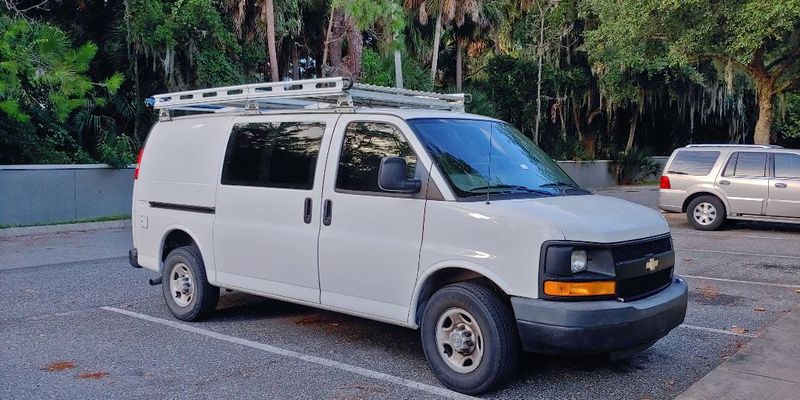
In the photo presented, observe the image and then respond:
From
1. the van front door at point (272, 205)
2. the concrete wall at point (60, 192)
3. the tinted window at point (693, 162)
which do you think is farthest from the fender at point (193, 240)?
the tinted window at point (693, 162)

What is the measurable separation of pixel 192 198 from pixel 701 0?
53.7 ft

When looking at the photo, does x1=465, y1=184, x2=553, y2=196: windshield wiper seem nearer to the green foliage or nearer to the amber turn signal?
the amber turn signal

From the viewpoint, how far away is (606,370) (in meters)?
5.69

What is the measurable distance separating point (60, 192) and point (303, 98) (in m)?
12.4

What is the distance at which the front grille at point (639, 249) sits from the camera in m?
4.94

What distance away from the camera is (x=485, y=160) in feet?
18.7

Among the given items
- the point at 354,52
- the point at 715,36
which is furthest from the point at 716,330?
the point at 354,52

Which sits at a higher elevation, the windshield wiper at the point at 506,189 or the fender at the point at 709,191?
the windshield wiper at the point at 506,189

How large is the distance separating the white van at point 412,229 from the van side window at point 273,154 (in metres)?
0.01

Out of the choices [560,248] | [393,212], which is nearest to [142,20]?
[393,212]

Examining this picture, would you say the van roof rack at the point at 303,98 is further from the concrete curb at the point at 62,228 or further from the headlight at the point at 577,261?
the concrete curb at the point at 62,228

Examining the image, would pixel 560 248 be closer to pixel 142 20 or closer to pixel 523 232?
pixel 523 232

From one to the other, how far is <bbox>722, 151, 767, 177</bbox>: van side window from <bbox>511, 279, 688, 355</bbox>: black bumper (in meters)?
10.9

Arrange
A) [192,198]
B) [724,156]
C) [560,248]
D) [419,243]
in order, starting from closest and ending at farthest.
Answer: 1. [560,248]
2. [419,243]
3. [192,198]
4. [724,156]
